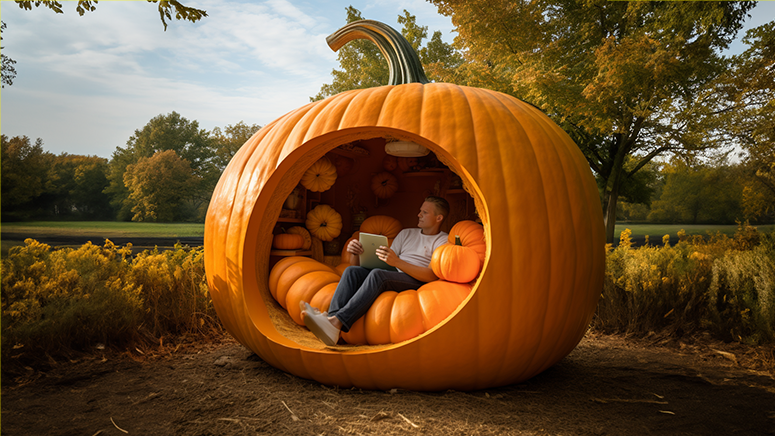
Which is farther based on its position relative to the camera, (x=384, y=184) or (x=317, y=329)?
(x=384, y=184)

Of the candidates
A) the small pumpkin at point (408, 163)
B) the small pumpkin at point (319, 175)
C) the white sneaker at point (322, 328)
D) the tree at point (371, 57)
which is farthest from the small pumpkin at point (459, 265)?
the tree at point (371, 57)

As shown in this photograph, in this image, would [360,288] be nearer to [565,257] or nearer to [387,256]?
[387,256]

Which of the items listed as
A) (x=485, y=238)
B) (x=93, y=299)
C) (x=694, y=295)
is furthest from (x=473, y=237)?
(x=93, y=299)

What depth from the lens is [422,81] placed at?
395 cm

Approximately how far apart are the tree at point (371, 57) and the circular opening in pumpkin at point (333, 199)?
10.7 metres

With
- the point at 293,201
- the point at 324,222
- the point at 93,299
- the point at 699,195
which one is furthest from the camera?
the point at 699,195

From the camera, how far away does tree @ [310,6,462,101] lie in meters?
15.2

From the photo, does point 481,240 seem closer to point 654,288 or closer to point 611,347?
point 611,347

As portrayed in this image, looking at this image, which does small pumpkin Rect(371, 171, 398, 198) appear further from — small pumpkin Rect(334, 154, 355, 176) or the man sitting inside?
the man sitting inside

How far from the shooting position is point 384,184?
17.5 feet

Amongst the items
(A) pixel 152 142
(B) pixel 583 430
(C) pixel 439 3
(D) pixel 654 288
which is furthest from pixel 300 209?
(A) pixel 152 142

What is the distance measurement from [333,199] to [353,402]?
311cm

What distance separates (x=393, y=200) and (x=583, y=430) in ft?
12.3

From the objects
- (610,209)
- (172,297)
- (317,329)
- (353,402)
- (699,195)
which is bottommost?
(353,402)
